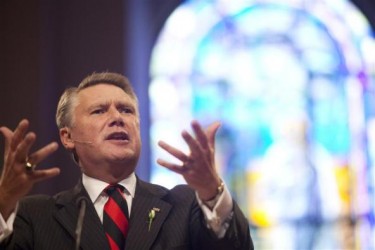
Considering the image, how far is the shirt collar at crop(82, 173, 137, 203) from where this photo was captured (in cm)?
244

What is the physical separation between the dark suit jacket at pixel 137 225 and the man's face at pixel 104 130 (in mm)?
117

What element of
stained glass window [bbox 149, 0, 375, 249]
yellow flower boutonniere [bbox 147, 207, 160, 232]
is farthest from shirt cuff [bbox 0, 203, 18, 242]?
stained glass window [bbox 149, 0, 375, 249]

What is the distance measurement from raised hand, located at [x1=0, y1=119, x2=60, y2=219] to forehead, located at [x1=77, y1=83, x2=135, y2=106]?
0.57 m

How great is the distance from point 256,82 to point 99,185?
293 cm

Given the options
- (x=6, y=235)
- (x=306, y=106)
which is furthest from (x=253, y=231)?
(x=6, y=235)

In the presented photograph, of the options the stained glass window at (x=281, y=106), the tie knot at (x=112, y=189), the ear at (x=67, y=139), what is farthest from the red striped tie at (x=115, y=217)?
the stained glass window at (x=281, y=106)

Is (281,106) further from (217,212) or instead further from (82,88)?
(217,212)

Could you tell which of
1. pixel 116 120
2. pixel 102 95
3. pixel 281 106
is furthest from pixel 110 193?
pixel 281 106

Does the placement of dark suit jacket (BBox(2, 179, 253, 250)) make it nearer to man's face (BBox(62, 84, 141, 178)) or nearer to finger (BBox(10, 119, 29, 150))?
man's face (BBox(62, 84, 141, 178))

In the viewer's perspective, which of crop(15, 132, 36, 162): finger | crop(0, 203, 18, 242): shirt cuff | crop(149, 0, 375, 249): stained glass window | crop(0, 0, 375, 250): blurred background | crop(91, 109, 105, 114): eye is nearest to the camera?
crop(15, 132, 36, 162): finger

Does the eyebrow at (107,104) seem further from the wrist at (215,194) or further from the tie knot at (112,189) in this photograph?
the wrist at (215,194)

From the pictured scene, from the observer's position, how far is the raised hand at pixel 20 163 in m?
2.00

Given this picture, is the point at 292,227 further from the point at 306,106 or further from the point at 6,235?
the point at 6,235

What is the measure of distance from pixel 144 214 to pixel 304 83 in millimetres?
3156
